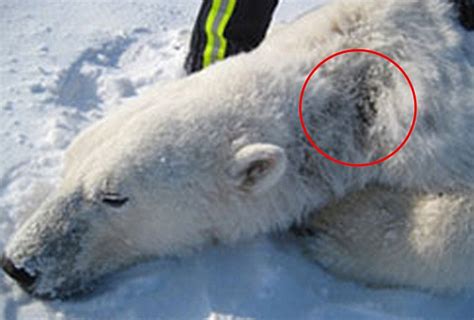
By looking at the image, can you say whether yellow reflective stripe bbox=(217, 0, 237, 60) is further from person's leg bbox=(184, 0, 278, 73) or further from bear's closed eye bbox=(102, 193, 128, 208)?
bear's closed eye bbox=(102, 193, 128, 208)

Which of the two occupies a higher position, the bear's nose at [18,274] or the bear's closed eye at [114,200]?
the bear's closed eye at [114,200]

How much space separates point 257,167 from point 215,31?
168 cm

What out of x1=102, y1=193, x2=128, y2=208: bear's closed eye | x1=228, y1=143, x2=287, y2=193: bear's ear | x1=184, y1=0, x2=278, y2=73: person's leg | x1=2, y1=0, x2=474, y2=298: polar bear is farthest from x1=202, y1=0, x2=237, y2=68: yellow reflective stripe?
x1=102, y1=193, x2=128, y2=208: bear's closed eye

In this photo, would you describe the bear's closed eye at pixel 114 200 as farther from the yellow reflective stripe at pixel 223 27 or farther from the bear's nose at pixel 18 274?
the yellow reflective stripe at pixel 223 27

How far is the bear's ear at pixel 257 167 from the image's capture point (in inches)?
113

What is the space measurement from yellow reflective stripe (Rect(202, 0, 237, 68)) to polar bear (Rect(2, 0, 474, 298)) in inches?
36.0

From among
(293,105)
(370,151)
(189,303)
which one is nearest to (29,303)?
(189,303)

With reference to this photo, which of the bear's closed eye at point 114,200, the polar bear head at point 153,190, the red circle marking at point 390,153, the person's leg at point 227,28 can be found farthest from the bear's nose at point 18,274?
the person's leg at point 227,28

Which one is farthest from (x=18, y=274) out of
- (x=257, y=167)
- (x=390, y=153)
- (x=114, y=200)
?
(x=390, y=153)

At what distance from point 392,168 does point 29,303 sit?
5.97 ft

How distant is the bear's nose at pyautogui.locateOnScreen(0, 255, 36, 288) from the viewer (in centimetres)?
277

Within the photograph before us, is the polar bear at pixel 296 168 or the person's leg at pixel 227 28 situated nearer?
the polar bear at pixel 296 168

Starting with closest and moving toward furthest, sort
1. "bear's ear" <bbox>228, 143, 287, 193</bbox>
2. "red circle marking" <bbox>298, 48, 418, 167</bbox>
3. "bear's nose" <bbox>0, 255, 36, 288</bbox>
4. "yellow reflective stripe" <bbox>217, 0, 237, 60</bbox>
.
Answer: "bear's nose" <bbox>0, 255, 36, 288</bbox> → "bear's ear" <bbox>228, 143, 287, 193</bbox> → "red circle marking" <bbox>298, 48, 418, 167</bbox> → "yellow reflective stripe" <bbox>217, 0, 237, 60</bbox>

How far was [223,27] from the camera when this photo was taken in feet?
14.1
